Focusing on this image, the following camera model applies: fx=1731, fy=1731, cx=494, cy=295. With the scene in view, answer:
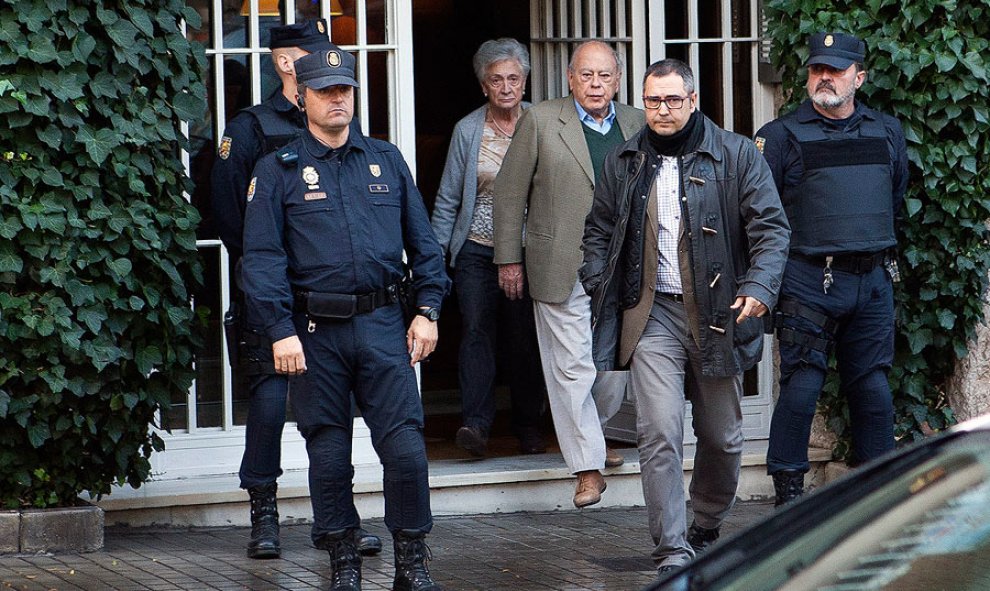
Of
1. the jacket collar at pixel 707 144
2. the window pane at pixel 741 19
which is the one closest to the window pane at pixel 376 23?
the window pane at pixel 741 19

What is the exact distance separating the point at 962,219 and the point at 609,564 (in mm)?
2342

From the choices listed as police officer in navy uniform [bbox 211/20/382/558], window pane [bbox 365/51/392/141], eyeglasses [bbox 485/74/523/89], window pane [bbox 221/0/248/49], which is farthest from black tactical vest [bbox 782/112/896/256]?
window pane [bbox 221/0/248/49]

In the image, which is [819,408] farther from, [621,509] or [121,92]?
[121,92]

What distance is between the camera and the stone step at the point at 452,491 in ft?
25.5

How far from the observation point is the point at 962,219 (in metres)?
7.92

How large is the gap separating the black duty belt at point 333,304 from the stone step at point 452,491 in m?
1.81

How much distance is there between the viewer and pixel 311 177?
20.9ft

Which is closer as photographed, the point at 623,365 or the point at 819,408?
the point at 623,365

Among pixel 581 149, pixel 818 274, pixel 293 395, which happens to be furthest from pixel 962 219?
pixel 293 395

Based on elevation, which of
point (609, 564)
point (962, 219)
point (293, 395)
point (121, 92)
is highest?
point (121, 92)

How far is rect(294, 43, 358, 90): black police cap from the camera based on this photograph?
250 inches

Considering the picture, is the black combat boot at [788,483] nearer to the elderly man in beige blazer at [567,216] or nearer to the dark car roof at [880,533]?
the elderly man in beige blazer at [567,216]

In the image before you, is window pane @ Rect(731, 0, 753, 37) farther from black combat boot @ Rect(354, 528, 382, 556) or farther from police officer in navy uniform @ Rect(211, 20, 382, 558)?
black combat boot @ Rect(354, 528, 382, 556)

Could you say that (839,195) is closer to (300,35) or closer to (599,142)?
(599,142)
